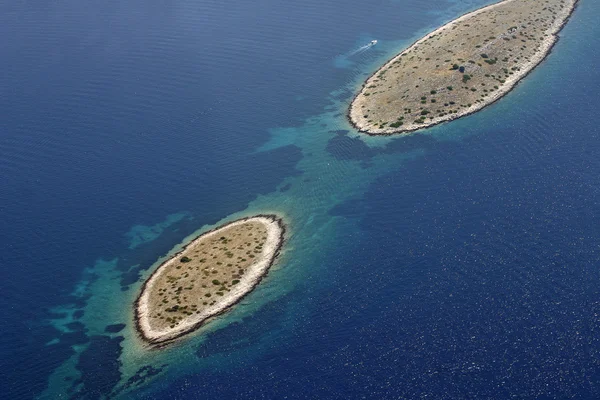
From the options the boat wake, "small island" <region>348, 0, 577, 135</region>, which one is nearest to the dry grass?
"small island" <region>348, 0, 577, 135</region>

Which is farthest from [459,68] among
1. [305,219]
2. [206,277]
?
[206,277]

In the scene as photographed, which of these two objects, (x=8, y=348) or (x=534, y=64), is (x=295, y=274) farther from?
(x=534, y=64)

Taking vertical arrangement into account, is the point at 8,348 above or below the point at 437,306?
above

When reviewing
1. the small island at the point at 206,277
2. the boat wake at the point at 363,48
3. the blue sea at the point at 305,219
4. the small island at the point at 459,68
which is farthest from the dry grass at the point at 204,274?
the boat wake at the point at 363,48

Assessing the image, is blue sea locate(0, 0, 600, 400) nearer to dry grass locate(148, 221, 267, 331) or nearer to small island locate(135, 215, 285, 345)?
small island locate(135, 215, 285, 345)

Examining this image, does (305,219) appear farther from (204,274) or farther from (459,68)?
(459,68)

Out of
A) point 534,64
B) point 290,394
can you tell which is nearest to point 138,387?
point 290,394

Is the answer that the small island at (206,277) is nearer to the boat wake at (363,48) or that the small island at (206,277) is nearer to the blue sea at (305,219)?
the blue sea at (305,219)
